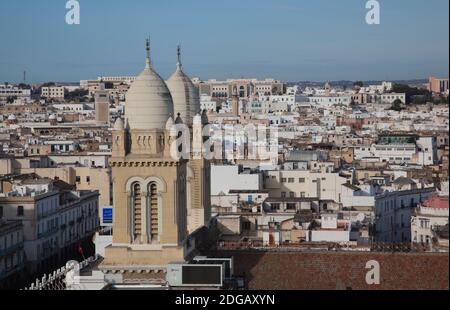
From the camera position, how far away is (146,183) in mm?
15062

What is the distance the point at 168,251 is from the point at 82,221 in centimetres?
1296

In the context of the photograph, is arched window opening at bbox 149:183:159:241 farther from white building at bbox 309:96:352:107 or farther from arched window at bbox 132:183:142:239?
white building at bbox 309:96:352:107

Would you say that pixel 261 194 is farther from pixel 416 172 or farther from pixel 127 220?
pixel 127 220

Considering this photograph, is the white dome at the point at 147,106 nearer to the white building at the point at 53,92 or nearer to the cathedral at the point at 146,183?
the cathedral at the point at 146,183

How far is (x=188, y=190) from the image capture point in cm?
1753

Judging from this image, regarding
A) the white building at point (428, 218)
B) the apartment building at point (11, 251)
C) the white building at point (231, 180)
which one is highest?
the white building at point (231, 180)

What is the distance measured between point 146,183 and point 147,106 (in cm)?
96

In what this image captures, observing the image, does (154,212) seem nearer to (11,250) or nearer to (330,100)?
(11,250)

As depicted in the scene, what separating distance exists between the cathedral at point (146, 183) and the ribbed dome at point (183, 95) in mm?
2500

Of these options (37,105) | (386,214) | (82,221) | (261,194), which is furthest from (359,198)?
(37,105)

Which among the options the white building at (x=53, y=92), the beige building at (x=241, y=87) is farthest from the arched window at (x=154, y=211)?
the beige building at (x=241, y=87)

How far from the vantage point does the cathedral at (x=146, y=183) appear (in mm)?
14992

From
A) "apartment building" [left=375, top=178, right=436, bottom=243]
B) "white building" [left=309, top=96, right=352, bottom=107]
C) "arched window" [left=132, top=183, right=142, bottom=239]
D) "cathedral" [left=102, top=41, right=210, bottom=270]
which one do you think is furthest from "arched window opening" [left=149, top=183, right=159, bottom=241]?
"white building" [left=309, top=96, right=352, bottom=107]

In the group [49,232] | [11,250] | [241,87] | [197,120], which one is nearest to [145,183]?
[197,120]
